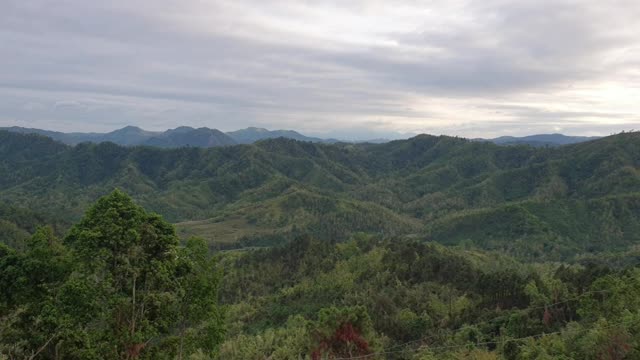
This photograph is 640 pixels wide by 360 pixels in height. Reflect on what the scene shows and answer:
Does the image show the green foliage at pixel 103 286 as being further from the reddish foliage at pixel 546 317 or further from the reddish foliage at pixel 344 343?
the reddish foliage at pixel 546 317

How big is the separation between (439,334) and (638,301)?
30.4 m

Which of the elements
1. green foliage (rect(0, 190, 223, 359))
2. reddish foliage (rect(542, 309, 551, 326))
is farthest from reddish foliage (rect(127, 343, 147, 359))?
reddish foliage (rect(542, 309, 551, 326))

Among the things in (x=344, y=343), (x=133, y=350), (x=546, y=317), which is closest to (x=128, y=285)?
(x=133, y=350)

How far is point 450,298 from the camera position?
105 m

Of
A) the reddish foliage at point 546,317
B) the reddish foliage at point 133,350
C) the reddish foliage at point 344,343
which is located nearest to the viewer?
the reddish foliage at point 133,350

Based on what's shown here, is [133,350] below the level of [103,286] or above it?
below

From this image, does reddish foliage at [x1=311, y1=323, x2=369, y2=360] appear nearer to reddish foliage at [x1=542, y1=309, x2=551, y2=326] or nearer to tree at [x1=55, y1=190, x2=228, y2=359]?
tree at [x1=55, y1=190, x2=228, y2=359]

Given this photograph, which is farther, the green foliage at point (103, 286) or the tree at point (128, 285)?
the tree at point (128, 285)

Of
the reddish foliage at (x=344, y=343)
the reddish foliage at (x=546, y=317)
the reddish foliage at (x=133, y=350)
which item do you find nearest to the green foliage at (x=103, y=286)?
the reddish foliage at (x=133, y=350)

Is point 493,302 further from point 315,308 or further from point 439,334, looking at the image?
point 315,308

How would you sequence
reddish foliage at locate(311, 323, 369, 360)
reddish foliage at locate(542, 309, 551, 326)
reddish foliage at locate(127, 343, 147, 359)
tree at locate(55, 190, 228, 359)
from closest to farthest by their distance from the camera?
tree at locate(55, 190, 228, 359) < reddish foliage at locate(127, 343, 147, 359) < reddish foliage at locate(311, 323, 369, 360) < reddish foliage at locate(542, 309, 551, 326)

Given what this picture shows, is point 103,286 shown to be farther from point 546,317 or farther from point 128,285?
point 546,317

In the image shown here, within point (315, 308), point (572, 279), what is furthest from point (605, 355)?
point (315, 308)

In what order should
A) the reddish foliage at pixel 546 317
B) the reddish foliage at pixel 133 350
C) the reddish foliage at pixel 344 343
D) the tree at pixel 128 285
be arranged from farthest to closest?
the reddish foliage at pixel 546 317 → the reddish foliage at pixel 344 343 → the reddish foliage at pixel 133 350 → the tree at pixel 128 285
